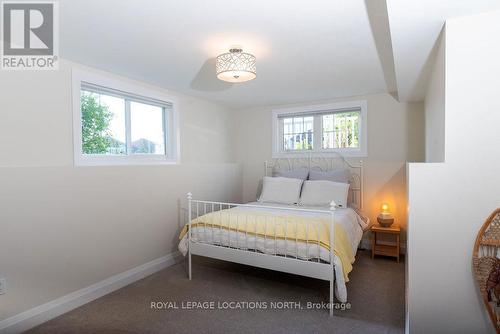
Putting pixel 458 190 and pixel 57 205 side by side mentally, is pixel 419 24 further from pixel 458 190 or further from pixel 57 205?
pixel 57 205

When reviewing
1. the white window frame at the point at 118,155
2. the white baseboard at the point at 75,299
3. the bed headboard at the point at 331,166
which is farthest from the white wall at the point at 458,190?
the white window frame at the point at 118,155

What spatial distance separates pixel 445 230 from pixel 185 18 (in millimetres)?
1981

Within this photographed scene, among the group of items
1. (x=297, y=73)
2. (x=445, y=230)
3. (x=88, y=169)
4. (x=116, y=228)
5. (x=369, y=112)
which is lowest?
(x=116, y=228)

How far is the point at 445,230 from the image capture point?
1.57m

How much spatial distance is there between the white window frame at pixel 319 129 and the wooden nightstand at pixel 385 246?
98 cm

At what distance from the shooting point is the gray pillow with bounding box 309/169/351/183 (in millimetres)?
3588

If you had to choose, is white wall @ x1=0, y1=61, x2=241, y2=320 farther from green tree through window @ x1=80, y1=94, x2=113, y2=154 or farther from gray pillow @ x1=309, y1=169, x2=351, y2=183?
gray pillow @ x1=309, y1=169, x2=351, y2=183

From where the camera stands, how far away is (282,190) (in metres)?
3.67

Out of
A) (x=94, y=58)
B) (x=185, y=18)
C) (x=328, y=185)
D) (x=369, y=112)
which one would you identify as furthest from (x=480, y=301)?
(x=94, y=58)

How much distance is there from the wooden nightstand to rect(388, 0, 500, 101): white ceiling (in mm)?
1771

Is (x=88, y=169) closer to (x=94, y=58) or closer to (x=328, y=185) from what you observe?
(x=94, y=58)

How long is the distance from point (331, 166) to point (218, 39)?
8.31ft

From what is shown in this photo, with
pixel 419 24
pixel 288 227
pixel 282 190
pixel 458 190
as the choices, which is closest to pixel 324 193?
pixel 282 190

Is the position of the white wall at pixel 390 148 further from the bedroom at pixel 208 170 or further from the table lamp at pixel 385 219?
the table lamp at pixel 385 219
